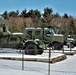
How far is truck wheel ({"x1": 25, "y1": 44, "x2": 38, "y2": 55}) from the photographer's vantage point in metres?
19.2

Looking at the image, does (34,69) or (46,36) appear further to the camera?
(46,36)

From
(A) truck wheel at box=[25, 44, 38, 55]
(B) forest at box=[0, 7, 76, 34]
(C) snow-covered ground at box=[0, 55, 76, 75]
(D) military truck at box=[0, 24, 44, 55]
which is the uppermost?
(B) forest at box=[0, 7, 76, 34]

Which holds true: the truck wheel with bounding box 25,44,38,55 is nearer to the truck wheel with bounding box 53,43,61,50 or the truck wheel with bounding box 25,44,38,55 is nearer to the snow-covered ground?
the snow-covered ground

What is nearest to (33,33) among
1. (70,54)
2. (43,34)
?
(43,34)

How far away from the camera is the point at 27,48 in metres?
19.7

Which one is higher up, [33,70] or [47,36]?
[47,36]

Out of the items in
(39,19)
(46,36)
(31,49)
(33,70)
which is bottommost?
(33,70)

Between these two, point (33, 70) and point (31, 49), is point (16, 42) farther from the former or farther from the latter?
point (33, 70)

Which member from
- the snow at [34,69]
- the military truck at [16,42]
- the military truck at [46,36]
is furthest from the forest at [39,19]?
the snow at [34,69]

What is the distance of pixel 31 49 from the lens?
19.3 metres

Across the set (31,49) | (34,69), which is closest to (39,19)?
(31,49)

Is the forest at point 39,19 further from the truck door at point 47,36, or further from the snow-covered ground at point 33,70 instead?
Result: the snow-covered ground at point 33,70

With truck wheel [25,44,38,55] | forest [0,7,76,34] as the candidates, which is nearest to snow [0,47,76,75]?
truck wheel [25,44,38,55]

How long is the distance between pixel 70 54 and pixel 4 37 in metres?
5.01
